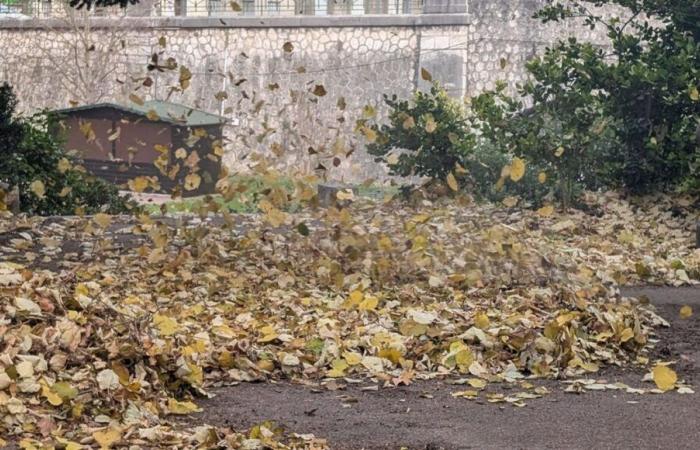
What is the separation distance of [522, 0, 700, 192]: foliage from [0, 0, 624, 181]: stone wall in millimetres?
9011

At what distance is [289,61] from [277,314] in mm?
20305

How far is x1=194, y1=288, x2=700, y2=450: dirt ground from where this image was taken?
559 cm

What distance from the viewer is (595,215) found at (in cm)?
1572

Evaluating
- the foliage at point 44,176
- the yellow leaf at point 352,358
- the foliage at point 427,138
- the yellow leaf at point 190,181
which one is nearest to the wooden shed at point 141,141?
the foliage at point 427,138

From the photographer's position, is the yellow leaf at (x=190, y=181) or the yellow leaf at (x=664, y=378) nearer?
the yellow leaf at (x=664, y=378)

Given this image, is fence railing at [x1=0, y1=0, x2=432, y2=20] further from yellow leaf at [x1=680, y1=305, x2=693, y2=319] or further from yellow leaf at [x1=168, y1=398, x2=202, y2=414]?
yellow leaf at [x1=168, y1=398, x2=202, y2=414]

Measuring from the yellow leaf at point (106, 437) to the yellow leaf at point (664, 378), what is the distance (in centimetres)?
306

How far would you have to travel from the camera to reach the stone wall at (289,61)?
87.6 feet

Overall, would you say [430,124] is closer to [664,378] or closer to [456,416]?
[664,378]

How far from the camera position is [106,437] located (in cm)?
508

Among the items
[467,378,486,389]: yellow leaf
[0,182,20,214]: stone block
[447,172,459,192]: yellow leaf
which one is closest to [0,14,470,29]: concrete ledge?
[0,182,20,214]: stone block

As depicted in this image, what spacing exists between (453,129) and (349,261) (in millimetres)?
7262

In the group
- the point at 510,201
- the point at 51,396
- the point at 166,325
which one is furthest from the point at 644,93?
the point at 51,396

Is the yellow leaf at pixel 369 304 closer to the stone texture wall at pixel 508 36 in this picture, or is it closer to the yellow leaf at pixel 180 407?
the yellow leaf at pixel 180 407
